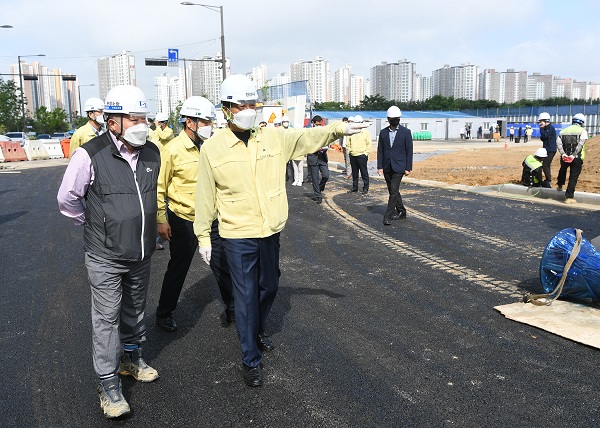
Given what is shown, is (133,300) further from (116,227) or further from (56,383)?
(56,383)

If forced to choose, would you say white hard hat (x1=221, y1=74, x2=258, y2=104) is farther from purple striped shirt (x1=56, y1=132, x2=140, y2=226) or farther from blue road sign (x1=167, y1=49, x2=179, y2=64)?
blue road sign (x1=167, y1=49, x2=179, y2=64)

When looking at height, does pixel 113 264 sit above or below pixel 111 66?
below

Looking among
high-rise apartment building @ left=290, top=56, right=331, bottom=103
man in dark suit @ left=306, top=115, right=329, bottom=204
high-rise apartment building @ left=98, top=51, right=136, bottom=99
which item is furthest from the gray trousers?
high-rise apartment building @ left=290, top=56, right=331, bottom=103

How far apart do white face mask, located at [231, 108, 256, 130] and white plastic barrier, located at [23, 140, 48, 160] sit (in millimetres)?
34558

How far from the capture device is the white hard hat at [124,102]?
3.54 metres

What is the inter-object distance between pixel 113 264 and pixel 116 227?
0.26 m

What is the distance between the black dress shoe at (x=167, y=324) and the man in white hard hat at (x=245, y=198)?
4.16 ft

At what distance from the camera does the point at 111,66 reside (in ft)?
262

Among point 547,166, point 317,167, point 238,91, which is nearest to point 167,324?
point 238,91

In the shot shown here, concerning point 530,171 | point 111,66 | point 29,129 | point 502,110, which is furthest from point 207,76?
point 530,171

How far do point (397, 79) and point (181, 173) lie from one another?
123 metres

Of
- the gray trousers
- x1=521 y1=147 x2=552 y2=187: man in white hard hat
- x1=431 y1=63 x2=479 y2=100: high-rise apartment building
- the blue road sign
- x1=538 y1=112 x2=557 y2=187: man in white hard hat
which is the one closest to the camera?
the gray trousers

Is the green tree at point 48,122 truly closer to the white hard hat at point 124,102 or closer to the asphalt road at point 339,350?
the asphalt road at point 339,350

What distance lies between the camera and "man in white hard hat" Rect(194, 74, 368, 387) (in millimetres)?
3838
